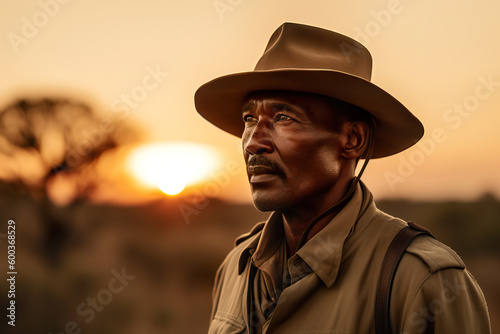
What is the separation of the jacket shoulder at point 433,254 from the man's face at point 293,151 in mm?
484

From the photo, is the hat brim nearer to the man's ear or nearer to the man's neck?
the man's ear

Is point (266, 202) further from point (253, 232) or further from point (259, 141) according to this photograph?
point (253, 232)

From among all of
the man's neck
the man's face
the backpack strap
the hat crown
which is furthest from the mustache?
the backpack strap

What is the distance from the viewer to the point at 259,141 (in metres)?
A: 2.33

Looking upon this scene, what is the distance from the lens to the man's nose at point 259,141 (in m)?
2.31

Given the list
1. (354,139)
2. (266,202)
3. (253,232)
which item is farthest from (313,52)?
(253,232)

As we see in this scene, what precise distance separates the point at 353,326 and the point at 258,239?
0.83 metres

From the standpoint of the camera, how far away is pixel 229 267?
3.06 meters

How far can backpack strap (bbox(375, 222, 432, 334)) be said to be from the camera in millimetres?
2027

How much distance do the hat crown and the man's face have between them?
16cm

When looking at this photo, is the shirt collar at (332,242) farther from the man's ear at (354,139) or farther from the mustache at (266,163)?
the mustache at (266,163)

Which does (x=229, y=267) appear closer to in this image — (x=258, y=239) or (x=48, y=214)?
(x=258, y=239)

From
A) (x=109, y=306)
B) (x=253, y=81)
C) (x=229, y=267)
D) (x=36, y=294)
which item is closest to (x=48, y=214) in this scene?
(x=36, y=294)

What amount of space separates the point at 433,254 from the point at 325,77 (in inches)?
35.5
